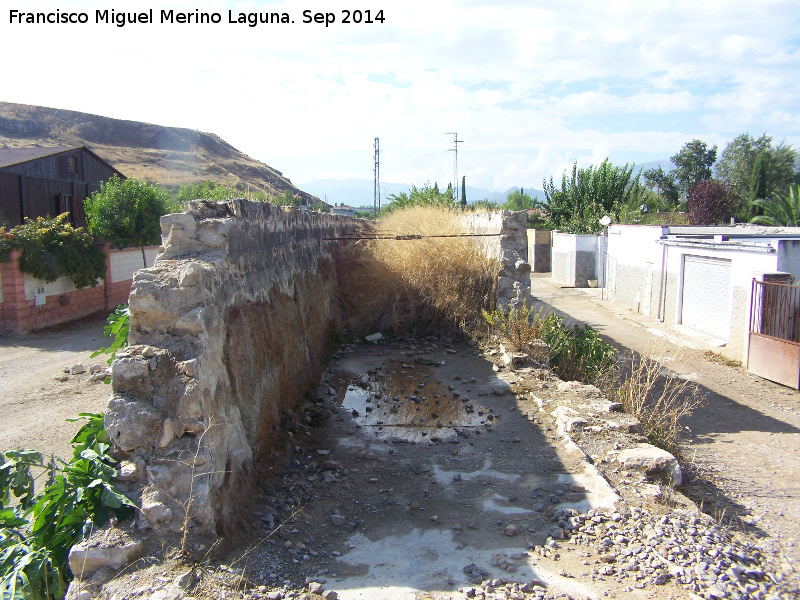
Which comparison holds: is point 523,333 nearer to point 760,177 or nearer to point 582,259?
point 582,259

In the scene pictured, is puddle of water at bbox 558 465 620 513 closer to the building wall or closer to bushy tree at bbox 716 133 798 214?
the building wall

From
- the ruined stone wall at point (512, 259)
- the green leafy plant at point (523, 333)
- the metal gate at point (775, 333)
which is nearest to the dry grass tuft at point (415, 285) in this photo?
the ruined stone wall at point (512, 259)

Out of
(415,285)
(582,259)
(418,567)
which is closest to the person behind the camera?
(418,567)

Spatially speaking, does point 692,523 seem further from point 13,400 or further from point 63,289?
point 63,289

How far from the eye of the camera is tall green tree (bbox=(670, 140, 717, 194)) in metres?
45.8

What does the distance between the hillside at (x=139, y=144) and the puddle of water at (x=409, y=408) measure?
40.9 metres

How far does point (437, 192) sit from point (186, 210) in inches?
817

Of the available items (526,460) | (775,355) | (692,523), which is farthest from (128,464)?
(775,355)

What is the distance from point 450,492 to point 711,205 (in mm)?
29183

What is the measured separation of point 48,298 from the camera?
12781 mm

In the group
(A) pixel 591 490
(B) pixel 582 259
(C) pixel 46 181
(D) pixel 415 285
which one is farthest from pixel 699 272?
(C) pixel 46 181

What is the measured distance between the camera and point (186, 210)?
445 centimetres

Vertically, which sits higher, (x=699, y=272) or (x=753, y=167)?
(x=753, y=167)

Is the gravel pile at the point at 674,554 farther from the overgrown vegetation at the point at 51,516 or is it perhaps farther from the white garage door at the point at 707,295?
the white garage door at the point at 707,295
